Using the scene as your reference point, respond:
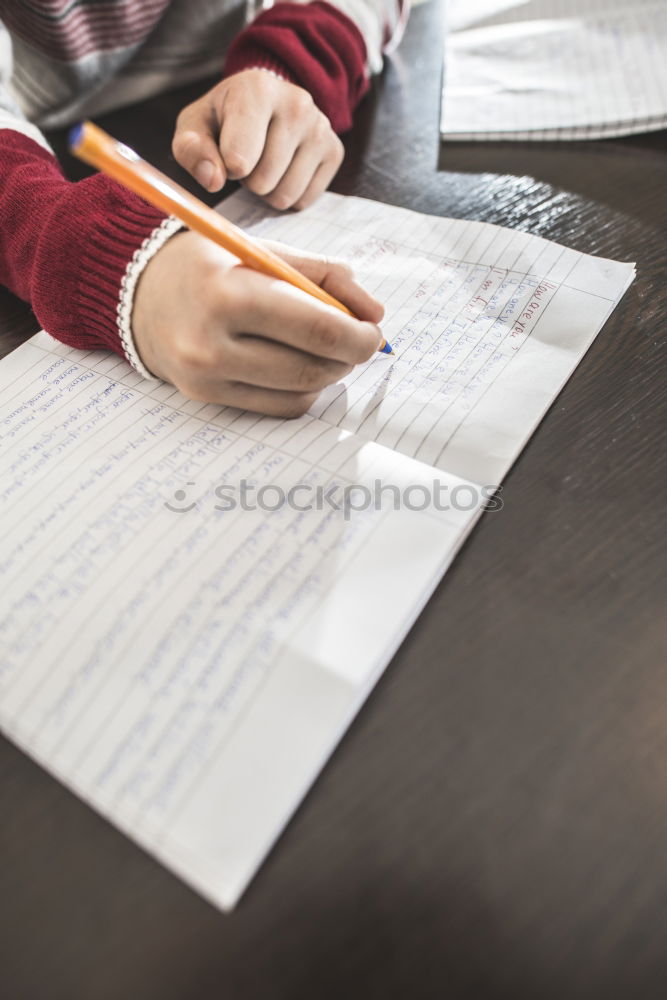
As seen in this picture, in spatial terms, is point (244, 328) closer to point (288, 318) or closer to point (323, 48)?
point (288, 318)

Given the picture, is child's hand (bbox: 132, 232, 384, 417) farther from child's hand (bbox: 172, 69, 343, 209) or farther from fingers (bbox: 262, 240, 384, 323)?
child's hand (bbox: 172, 69, 343, 209)

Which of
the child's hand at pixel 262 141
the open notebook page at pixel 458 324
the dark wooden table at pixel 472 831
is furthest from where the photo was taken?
the child's hand at pixel 262 141

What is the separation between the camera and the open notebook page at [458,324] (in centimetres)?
32

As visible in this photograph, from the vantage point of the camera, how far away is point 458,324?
0.37m

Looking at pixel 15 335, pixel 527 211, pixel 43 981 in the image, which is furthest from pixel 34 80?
pixel 43 981

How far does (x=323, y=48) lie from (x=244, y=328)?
400 millimetres

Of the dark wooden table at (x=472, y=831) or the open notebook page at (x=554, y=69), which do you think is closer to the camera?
the dark wooden table at (x=472, y=831)

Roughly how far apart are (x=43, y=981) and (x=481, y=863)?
148 millimetres

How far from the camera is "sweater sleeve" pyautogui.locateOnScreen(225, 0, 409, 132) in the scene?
52 centimetres

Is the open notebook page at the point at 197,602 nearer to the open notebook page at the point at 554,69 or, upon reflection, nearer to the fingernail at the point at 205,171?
the fingernail at the point at 205,171

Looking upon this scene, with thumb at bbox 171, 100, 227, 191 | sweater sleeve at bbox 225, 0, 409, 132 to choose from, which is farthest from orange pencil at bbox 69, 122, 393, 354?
sweater sleeve at bbox 225, 0, 409, 132

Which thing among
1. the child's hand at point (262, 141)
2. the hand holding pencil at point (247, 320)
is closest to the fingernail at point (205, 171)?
the child's hand at point (262, 141)

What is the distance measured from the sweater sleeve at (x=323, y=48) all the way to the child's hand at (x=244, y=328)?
281mm

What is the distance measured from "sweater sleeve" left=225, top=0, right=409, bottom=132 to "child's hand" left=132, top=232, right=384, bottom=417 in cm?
28
